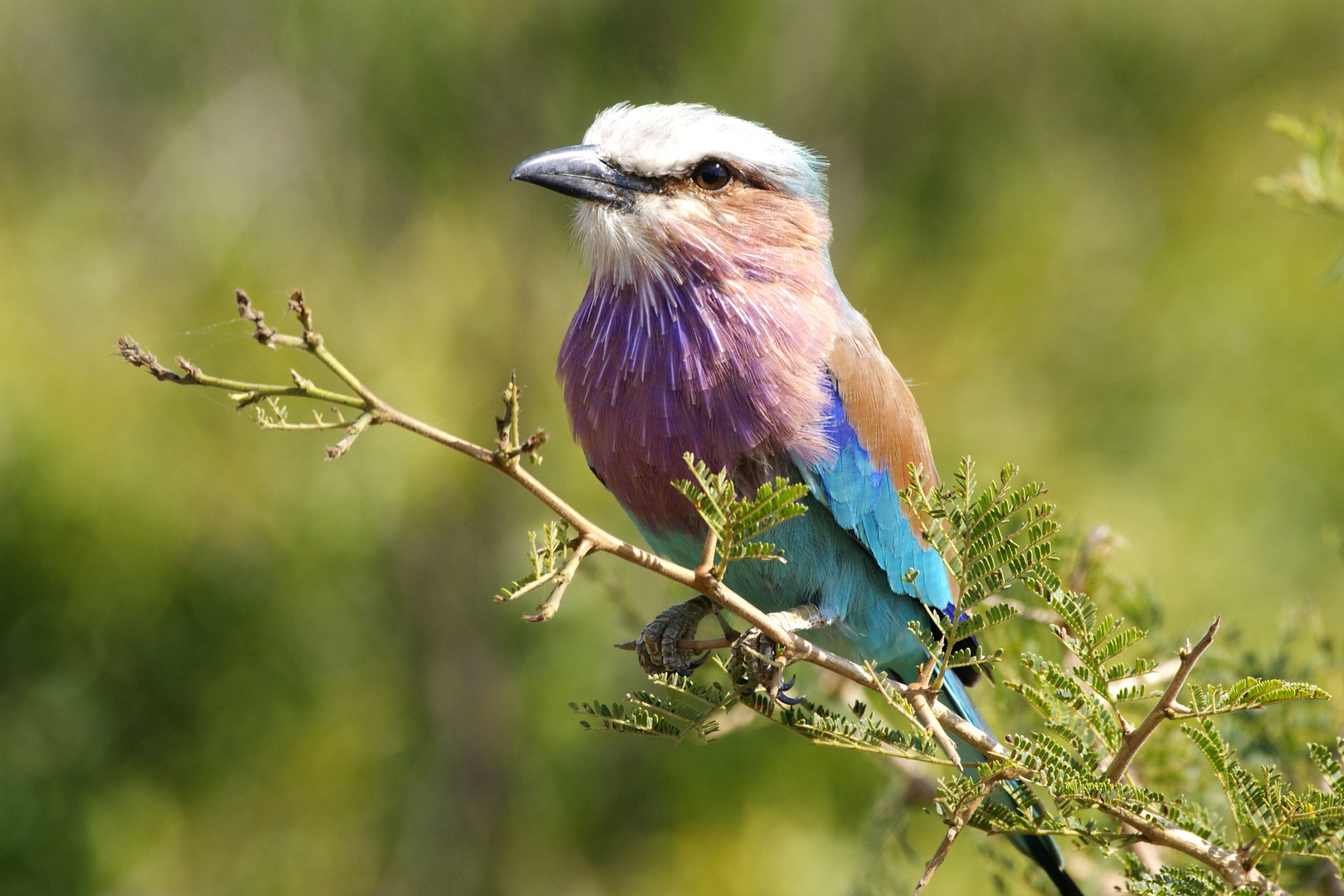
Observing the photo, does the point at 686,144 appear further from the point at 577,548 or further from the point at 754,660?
the point at 577,548

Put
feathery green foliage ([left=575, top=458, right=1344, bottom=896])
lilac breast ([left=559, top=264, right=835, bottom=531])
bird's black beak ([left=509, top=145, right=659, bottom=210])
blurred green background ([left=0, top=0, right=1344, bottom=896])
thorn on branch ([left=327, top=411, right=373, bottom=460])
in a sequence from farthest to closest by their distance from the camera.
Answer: blurred green background ([left=0, top=0, right=1344, bottom=896]) < bird's black beak ([left=509, top=145, right=659, bottom=210]) < lilac breast ([left=559, top=264, right=835, bottom=531]) < feathery green foliage ([left=575, top=458, right=1344, bottom=896]) < thorn on branch ([left=327, top=411, right=373, bottom=460])

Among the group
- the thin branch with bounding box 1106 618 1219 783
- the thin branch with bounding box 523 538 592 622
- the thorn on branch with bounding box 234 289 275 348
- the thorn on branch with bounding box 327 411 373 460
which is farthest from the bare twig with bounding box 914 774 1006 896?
the thorn on branch with bounding box 234 289 275 348

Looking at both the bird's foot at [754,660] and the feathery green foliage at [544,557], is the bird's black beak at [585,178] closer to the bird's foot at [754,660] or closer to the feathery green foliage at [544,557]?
the bird's foot at [754,660]

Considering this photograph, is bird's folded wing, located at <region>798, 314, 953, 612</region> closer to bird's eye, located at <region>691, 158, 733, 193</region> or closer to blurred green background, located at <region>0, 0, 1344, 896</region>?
bird's eye, located at <region>691, 158, 733, 193</region>

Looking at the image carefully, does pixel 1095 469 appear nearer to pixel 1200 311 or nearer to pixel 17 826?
pixel 1200 311

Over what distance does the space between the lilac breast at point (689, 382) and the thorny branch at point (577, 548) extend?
434 millimetres

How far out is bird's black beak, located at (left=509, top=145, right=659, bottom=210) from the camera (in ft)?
6.72

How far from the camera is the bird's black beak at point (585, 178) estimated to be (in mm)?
2047

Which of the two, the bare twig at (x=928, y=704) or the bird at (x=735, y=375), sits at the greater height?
the bird at (x=735, y=375)

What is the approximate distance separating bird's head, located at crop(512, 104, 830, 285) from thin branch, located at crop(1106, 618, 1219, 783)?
3.42 ft

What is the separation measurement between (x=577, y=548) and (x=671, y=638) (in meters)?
0.85

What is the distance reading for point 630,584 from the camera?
14.7 feet

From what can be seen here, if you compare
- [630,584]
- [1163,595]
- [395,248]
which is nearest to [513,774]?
[630,584]

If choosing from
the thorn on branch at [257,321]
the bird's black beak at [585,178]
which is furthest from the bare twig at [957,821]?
the bird's black beak at [585,178]
